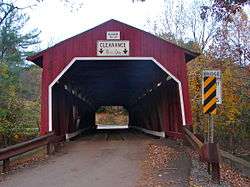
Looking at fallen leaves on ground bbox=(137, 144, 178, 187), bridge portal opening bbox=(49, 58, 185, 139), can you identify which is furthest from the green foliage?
fallen leaves on ground bbox=(137, 144, 178, 187)

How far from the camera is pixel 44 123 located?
44.7ft

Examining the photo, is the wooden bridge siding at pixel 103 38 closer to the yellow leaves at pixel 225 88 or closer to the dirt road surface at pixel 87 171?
the dirt road surface at pixel 87 171

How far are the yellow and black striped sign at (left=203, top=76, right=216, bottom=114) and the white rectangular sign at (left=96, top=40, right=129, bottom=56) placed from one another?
5.85 meters

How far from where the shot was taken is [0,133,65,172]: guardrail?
29.8ft

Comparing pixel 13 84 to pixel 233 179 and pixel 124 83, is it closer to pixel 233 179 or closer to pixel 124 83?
pixel 124 83

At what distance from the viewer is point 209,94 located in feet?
27.7

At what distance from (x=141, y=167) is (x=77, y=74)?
9402 millimetres

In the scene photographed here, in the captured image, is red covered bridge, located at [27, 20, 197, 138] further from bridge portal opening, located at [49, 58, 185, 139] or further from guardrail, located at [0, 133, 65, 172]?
guardrail, located at [0, 133, 65, 172]

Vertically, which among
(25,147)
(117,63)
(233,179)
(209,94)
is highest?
(117,63)

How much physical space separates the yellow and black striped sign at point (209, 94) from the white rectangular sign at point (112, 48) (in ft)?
19.2

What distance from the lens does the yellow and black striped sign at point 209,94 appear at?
8.38m

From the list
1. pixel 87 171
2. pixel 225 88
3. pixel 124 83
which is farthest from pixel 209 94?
pixel 225 88

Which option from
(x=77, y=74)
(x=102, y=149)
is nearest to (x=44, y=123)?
(x=102, y=149)

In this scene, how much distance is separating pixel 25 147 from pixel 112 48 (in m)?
5.13
